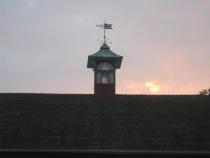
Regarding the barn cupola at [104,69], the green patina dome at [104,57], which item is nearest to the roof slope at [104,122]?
the barn cupola at [104,69]

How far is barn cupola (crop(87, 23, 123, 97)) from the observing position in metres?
27.2

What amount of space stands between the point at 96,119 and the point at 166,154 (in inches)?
152

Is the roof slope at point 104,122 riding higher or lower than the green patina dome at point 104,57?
lower

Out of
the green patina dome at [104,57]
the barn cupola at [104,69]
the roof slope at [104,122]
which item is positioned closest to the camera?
the roof slope at [104,122]

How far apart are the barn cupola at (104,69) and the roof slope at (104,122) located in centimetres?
57

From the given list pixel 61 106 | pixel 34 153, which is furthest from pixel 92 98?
pixel 34 153

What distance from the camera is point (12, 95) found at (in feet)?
88.1

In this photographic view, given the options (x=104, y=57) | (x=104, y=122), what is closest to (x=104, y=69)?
(x=104, y=57)

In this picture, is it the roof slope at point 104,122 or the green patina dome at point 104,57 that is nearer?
the roof slope at point 104,122

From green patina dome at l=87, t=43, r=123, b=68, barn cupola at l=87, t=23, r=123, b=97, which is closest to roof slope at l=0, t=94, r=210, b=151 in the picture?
barn cupola at l=87, t=23, r=123, b=97

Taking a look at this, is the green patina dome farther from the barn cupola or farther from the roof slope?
the roof slope

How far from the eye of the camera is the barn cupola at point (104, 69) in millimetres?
27188

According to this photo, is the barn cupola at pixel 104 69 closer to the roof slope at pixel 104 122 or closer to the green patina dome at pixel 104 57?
the green patina dome at pixel 104 57

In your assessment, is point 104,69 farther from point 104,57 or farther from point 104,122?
point 104,122
